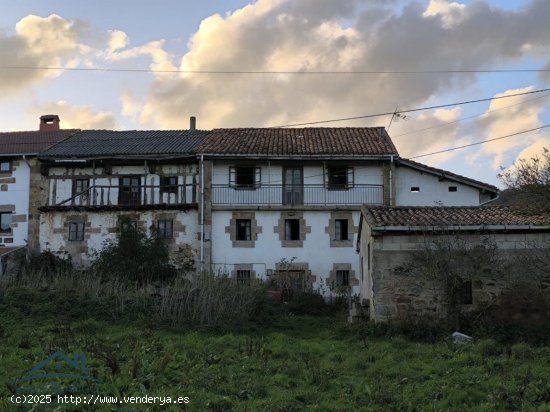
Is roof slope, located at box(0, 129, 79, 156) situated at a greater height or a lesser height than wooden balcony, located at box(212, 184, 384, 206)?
greater

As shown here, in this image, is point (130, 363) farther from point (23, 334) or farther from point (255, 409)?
point (23, 334)

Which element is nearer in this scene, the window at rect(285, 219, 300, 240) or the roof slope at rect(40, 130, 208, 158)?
the window at rect(285, 219, 300, 240)

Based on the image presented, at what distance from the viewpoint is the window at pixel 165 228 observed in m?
23.8

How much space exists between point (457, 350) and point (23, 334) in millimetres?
8724

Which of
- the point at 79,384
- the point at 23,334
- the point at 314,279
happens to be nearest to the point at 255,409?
the point at 79,384

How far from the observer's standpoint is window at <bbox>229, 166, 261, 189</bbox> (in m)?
23.7

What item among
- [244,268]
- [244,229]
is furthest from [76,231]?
[244,268]

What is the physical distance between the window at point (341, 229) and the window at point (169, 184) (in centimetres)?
709

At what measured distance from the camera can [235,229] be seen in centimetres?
2338

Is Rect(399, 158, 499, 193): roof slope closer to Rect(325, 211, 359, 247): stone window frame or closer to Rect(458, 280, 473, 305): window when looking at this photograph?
Rect(325, 211, 359, 247): stone window frame

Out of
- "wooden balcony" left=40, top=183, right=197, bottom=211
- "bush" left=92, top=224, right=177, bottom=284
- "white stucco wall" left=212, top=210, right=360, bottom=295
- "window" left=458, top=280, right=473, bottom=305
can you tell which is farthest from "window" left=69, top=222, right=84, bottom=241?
"window" left=458, top=280, right=473, bottom=305

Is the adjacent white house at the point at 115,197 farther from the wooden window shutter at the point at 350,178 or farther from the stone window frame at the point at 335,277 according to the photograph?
the wooden window shutter at the point at 350,178

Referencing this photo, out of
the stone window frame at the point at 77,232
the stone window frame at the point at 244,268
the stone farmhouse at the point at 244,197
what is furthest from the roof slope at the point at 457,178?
the stone window frame at the point at 77,232

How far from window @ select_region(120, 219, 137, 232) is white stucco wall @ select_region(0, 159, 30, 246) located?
15.0 feet
